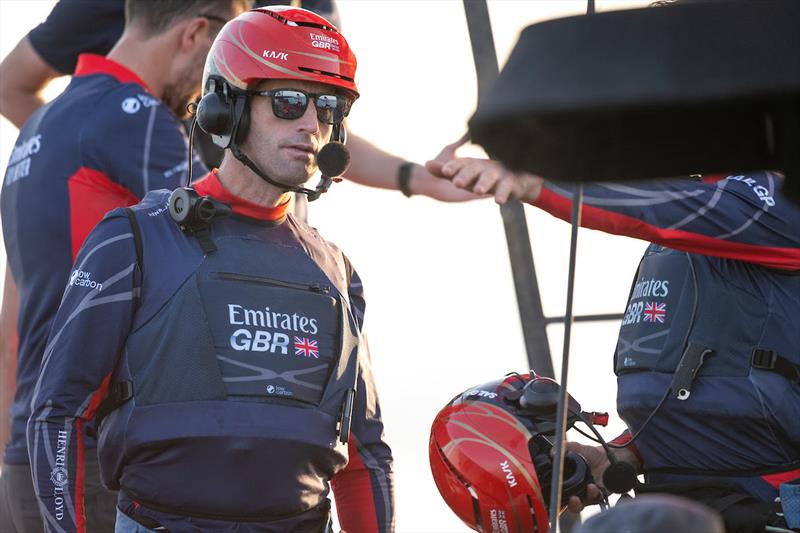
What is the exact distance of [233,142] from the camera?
3.32m

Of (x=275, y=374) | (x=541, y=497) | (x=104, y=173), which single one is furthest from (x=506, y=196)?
(x=104, y=173)

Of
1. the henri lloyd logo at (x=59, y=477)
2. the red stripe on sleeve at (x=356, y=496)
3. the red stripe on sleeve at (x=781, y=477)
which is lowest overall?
the red stripe on sleeve at (x=356, y=496)

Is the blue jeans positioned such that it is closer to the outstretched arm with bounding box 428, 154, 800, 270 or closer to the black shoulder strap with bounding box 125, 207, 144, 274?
the black shoulder strap with bounding box 125, 207, 144, 274


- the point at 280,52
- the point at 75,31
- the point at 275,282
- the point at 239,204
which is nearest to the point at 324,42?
the point at 280,52

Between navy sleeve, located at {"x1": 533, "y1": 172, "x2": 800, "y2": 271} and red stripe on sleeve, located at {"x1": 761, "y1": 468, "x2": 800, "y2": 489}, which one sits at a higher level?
navy sleeve, located at {"x1": 533, "y1": 172, "x2": 800, "y2": 271}

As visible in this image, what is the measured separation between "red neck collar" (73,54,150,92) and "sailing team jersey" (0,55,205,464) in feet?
0.31

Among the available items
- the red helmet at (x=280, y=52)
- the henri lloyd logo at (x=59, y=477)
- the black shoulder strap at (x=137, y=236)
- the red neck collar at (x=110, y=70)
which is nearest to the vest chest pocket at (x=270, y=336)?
the black shoulder strap at (x=137, y=236)

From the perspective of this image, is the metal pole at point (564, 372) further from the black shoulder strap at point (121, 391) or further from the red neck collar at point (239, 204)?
the red neck collar at point (239, 204)

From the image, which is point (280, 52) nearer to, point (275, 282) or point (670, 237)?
point (275, 282)

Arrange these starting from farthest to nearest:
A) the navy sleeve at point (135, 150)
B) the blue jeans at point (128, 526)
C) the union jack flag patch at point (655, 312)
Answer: the navy sleeve at point (135, 150), the union jack flag patch at point (655, 312), the blue jeans at point (128, 526)

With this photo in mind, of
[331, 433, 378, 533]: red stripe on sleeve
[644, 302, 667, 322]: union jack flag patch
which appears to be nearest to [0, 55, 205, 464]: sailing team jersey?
[331, 433, 378, 533]: red stripe on sleeve

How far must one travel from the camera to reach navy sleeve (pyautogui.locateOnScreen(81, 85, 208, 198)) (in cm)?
374

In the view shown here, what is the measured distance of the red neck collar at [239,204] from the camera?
3289 millimetres

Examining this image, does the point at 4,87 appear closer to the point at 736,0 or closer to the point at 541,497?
the point at 541,497
